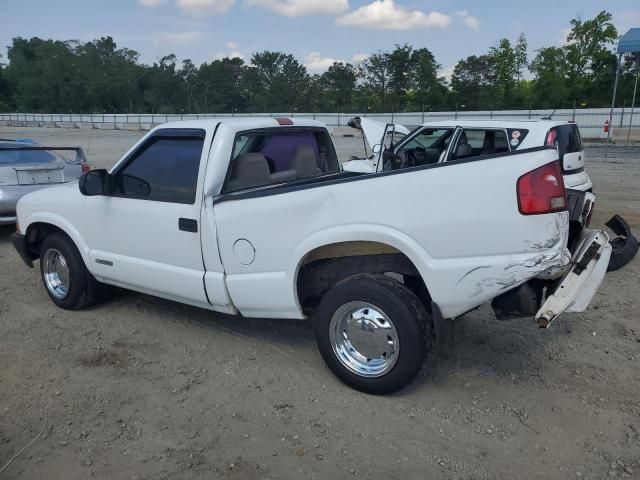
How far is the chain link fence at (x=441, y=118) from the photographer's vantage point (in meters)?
31.3

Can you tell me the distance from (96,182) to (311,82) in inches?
2778

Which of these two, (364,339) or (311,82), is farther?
(311,82)

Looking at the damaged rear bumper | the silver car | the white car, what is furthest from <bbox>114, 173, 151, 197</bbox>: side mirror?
the silver car

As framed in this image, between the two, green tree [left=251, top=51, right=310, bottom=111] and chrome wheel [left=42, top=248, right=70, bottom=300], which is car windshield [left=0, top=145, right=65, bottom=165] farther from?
green tree [left=251, top=51, right=310, bottom=111]

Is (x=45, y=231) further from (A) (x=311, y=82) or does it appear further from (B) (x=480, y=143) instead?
(A) (x=311, y=82)

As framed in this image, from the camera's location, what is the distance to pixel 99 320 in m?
4.80

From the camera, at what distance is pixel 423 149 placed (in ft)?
30.8

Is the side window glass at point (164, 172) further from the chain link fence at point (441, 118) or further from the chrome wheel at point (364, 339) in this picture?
the chain link fence at point (441, 118)

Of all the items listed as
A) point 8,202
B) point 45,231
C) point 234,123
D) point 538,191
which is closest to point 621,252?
point 538,191

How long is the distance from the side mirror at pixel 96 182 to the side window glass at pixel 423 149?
5.48 metres

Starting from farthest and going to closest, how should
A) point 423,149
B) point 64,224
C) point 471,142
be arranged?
point 423,149 < point 471,142 < point 64,224

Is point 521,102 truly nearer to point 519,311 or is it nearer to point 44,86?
point 519,311

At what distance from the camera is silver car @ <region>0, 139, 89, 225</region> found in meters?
7.46

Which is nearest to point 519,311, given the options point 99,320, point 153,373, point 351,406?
point 351,406
